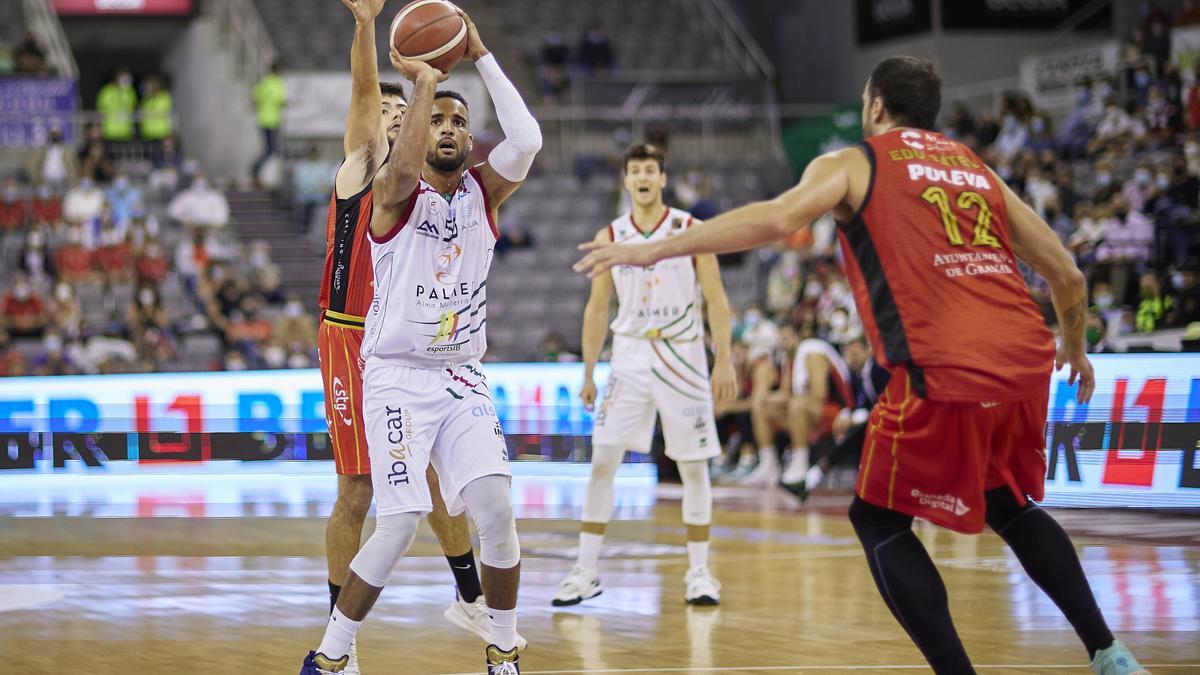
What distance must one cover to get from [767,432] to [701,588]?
7938mm

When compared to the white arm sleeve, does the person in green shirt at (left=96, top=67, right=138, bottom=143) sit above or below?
above

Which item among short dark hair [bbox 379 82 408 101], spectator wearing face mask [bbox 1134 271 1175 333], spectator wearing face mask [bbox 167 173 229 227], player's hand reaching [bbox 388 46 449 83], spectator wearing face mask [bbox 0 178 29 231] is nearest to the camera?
player's hand reaching [bbox 388 46 449 83]

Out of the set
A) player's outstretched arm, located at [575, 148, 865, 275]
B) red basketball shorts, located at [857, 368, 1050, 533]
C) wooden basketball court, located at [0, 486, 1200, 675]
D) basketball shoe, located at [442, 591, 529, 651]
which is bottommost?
wooden basketball court, located at [0, 486, 1200, 675]

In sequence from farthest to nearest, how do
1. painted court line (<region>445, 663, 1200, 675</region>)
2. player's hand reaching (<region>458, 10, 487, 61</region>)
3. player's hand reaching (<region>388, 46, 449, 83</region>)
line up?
painted court line (<region>445, 663, 1200, 675</region>), player's hand reaching (<region>458, 10, 487, 61</region>), player's hand reaching (<region>388, 46, 449, 83</region>)

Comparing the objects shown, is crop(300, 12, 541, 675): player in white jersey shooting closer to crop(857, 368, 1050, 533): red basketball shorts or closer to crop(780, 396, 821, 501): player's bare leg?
crop(857, 368, 1050, 533): red basketball shorts

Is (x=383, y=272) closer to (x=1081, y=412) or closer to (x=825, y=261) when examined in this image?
(x=1081, y=412)

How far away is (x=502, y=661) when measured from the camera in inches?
233

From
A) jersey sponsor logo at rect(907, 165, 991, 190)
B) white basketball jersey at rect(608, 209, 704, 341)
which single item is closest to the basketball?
jersey sponsor logo at rect(907, 165, 991, 190)

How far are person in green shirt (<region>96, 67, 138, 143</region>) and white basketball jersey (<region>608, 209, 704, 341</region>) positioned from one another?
17.2m

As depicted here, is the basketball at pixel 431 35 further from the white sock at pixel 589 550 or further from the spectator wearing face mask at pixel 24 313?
the spectator wearing face mask at pixel 24 313

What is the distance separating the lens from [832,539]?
11.2m

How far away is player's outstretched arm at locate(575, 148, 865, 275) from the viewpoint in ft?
15.8

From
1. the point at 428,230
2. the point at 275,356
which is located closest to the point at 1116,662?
the point at 428,230

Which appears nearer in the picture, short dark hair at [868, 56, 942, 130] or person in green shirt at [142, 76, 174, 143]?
short dark hair at [868, 56, 942, 130]
